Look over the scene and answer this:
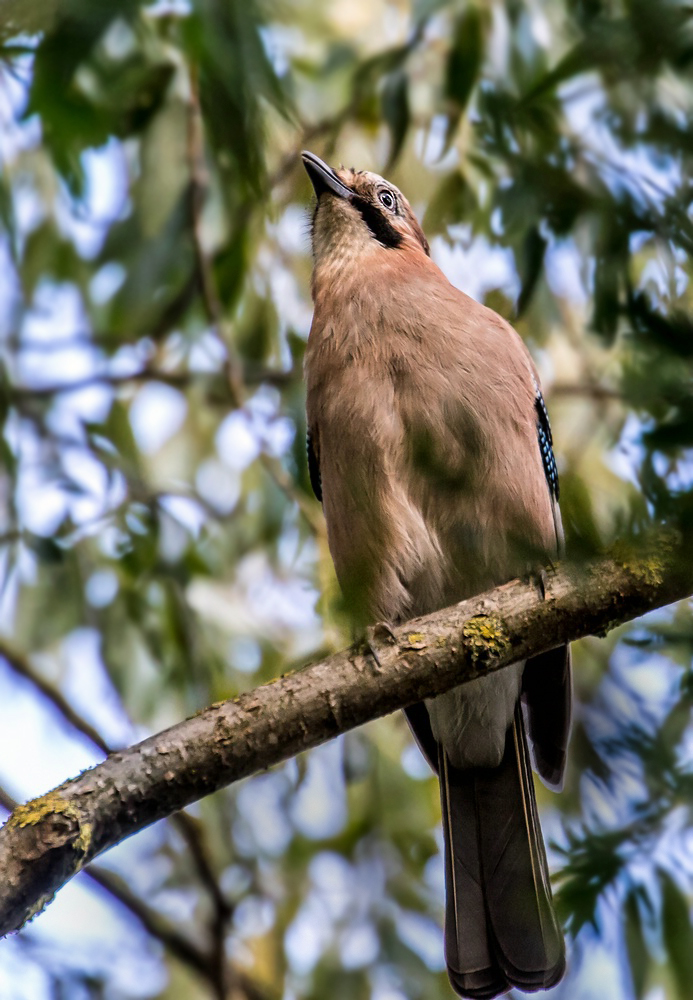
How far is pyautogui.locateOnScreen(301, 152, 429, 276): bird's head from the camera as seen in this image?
4609 mm

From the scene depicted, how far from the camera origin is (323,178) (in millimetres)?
4562

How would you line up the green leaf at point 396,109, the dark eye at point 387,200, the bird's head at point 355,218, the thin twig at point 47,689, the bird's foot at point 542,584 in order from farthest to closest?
the dark eye at point 387,200, the bird's head at point 355,218, the thin twig at point 47,689, the green leaf at point 396,109, the bird's foot at point 542,584

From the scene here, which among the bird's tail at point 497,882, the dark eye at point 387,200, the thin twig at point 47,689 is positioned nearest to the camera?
the bird's tail at point 497,882

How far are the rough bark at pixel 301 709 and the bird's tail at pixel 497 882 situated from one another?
1148 mm

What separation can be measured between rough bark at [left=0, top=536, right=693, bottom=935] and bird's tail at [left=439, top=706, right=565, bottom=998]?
1.15m

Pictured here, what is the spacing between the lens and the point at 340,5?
15.8 ft

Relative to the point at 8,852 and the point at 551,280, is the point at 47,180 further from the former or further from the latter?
the point at 8,852

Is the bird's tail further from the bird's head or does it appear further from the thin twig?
the bird's head

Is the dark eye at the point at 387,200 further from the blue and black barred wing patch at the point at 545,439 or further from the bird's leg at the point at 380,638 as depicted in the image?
the bird's leg at the point at 380,638

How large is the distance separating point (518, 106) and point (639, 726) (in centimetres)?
126

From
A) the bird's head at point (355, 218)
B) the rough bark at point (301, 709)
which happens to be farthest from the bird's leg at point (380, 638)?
the bird's head at point (355, 218)

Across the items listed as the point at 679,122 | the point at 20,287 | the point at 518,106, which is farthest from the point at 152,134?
the point at 679,122

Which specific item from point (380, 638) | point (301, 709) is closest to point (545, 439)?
point (380, 638)

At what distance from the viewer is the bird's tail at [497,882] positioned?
3.66 metres
